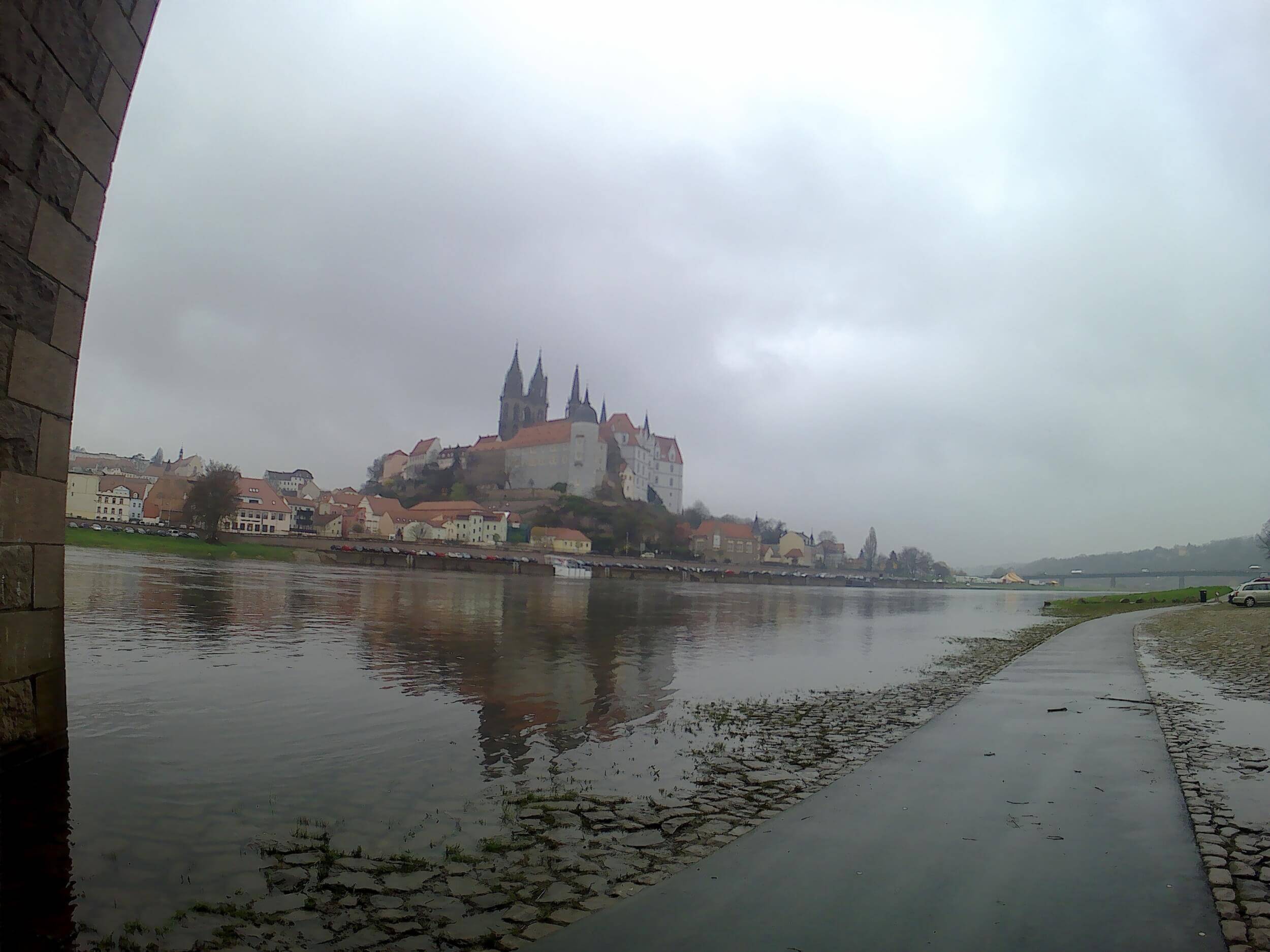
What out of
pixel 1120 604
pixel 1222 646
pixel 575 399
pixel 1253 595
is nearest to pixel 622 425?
pixel 575 399

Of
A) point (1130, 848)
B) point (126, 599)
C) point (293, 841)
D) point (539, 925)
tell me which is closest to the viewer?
point (539, 925)

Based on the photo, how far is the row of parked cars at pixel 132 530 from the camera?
216ft

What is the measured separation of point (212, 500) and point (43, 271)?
70.4m

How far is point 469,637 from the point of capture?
2091 centimetres

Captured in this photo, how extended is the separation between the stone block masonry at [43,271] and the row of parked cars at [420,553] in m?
83.4

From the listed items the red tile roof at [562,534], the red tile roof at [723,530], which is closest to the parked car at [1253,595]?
the red tile roof at [562,534]

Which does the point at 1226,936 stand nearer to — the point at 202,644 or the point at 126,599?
the point at 202,644

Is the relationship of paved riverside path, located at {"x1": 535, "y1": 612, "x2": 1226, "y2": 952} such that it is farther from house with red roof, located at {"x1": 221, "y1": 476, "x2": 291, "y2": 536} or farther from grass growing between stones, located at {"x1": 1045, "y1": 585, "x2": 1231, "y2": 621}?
house with red roof, located at {"x1": 221, "y1": 476, "x2": 291, "y2": 536}

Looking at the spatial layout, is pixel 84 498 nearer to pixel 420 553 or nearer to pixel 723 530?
pixel 420 553

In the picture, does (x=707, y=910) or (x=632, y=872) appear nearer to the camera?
(x=707, y=910)

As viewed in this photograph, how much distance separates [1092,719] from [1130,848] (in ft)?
16.9

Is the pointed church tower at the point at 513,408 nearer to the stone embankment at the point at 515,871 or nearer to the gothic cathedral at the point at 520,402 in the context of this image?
the gothic cathedral at the point at 520,402

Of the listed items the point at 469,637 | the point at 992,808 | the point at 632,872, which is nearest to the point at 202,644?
the point at 469,637

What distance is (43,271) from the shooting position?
5.36 m
